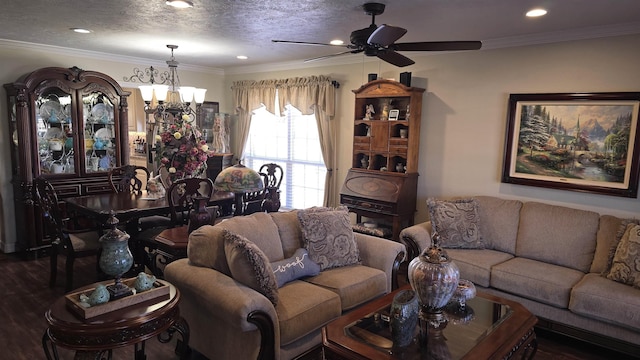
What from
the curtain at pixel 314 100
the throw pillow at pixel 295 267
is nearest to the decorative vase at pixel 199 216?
the throw pillow at pixel 295 267

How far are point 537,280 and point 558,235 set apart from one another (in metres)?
0.64

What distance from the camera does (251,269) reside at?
8.32 feet

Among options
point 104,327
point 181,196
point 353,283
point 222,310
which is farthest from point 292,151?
point 104,327

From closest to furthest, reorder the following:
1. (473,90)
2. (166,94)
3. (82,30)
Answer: (82,30) → (473,90) → (166,94)

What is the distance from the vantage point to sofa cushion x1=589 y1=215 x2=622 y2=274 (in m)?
3.39

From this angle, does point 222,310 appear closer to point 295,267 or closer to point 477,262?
point 295,267

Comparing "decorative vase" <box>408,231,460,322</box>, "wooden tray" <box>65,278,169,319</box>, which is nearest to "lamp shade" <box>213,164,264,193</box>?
"wooden tray" <box>65,278,169,319</box>

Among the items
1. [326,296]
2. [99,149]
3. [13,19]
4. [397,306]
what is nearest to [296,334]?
[326,296]

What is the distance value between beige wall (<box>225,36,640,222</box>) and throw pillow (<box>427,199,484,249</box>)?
55 cm

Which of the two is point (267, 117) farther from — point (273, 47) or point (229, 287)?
point (229, 287)

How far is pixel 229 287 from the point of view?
2.49 meters

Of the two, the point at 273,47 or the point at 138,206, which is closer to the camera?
the point at 138,206

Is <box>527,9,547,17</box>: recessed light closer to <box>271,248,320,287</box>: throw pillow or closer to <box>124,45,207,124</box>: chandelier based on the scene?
<box>271,248,320,287</box>: throw pillow

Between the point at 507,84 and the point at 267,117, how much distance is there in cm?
374
